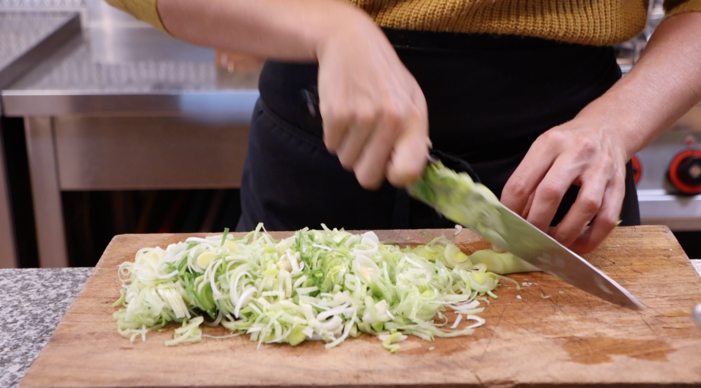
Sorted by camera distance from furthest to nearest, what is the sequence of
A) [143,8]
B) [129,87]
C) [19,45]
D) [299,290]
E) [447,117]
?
1. [19,45]
2. [129,87]
3. [447,117]
4. [143,8]
5. [299,290]

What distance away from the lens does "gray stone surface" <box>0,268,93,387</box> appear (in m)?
1.09

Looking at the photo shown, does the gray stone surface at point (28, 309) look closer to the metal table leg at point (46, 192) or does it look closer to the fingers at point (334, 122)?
the fingers at point (334, 122)

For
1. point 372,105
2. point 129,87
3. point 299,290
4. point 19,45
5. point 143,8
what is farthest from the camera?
point 19,45

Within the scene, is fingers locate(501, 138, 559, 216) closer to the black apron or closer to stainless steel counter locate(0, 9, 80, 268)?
the black apron

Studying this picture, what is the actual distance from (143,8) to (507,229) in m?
0.82

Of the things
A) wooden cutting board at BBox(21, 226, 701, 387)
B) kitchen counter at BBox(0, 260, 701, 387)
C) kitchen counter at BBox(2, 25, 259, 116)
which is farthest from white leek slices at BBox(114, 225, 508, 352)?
kitchen counter at BBox(2, 25, 259, 116)

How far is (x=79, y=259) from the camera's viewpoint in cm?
245

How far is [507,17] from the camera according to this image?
133cm

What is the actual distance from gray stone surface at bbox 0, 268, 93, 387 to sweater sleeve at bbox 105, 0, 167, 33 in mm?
553

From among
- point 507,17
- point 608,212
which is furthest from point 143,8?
point 608,212

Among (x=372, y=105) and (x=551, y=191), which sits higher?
(x=372, y=105)

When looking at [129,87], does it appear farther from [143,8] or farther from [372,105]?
[372,105]

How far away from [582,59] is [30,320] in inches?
48.7

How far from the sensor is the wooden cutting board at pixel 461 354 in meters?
0.98
